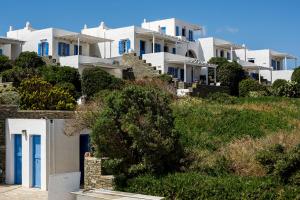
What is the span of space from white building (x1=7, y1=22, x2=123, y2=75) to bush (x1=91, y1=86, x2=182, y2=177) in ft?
90.0

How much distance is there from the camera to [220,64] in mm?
54969

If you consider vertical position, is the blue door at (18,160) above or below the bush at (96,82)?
below

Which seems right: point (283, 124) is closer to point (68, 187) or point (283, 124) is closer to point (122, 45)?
point (68, 187)

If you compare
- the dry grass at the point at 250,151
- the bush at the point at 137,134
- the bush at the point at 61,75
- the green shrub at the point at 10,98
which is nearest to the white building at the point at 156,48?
the bush at the point at 61,75

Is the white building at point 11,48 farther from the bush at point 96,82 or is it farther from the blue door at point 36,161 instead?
the blue door at point 36,161

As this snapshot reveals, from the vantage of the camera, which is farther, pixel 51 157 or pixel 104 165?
pixel 51 157

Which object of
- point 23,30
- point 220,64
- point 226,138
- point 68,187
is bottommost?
point 68,187

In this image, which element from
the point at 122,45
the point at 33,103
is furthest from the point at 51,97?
the point at 122,45

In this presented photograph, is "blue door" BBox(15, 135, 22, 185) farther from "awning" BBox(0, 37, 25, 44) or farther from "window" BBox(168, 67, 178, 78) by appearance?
"window" BBox(168, 67, 178, 78)

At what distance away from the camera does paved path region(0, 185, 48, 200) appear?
18.5 metres

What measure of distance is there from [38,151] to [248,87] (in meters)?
31.9

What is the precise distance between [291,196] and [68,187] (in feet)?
25.0

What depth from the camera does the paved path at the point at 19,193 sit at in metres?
18.5

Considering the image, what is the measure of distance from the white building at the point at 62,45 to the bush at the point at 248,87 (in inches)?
513
